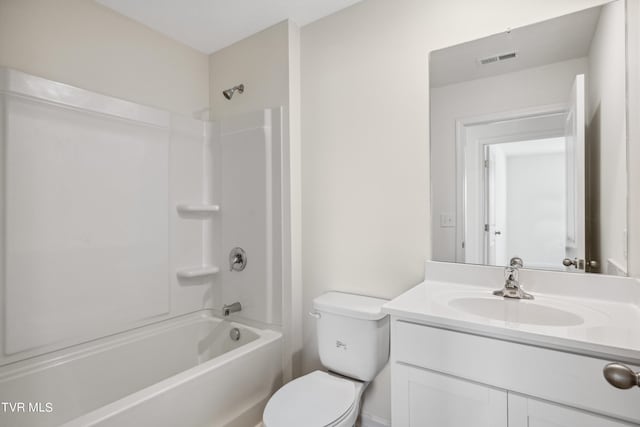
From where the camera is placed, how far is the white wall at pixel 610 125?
1207mm

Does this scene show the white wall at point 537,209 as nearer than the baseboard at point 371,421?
Yes

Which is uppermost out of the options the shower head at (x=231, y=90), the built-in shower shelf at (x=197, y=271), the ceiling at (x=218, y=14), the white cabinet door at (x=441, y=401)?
the ceiling at (x=218, y=14)

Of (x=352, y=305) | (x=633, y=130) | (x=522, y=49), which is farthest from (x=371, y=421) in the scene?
(x=522, y=49)

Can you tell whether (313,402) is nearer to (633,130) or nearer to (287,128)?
(287,128)

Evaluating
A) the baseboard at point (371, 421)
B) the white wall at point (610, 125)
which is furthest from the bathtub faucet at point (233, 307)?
the white wall at point (610, 125)

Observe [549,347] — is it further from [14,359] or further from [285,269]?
[14,359]

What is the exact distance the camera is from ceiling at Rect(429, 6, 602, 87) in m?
1.29

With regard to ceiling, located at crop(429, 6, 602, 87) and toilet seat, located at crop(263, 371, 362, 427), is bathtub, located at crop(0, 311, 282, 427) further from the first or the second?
ceiling, located at crop(429, 6, 602, 87)

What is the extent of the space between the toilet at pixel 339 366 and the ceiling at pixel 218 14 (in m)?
1.67

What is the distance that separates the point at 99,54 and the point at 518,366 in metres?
2.48

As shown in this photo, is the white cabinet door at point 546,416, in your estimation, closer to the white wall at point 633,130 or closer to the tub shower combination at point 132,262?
the white wall at point 633,130

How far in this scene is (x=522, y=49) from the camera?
1403 mm

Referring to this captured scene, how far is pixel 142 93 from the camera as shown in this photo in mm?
2078

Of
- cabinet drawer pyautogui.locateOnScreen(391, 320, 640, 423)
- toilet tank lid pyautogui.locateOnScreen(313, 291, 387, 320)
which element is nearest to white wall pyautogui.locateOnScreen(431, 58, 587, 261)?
toilet tank lid pyautogui.locateOnScreen(313, 291, 387, 320)
